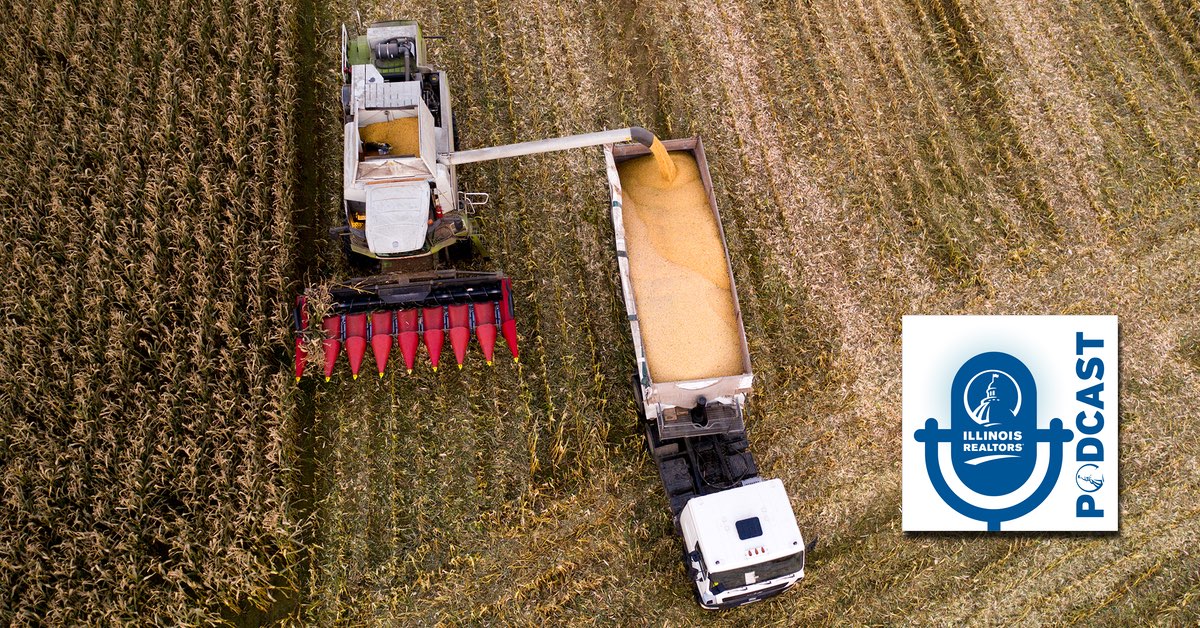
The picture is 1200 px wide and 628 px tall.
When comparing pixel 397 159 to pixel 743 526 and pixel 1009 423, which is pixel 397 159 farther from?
pixel 1009 423

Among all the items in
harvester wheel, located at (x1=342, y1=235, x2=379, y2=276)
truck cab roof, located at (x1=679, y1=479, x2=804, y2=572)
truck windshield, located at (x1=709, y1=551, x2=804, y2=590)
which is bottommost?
truck windshield, located at (x1=709, y1=551, x2=804, y2=590)

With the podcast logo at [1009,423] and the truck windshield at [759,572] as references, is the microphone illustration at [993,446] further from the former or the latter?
the truck windshield at [759,572]

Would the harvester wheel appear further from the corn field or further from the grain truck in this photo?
the grain truck

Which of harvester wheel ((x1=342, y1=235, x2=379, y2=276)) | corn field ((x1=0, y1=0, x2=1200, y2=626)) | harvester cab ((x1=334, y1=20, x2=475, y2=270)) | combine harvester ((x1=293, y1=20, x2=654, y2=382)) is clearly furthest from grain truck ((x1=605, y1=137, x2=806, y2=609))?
harvester wheel ((x1=342, y1=235, x2=379, y2=276))

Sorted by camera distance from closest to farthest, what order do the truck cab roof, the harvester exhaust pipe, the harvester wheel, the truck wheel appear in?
the truck cab roof → the harvester exhaust pipe → the truck wheel → the harvester wheel

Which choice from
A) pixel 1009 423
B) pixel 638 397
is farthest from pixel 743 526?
pixel 1009 423

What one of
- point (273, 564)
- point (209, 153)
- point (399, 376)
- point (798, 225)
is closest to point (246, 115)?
point (209, 153)

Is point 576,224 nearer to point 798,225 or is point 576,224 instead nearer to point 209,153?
point 798,225

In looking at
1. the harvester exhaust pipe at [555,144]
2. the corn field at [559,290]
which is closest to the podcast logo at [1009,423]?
the corn field at [559,290]
